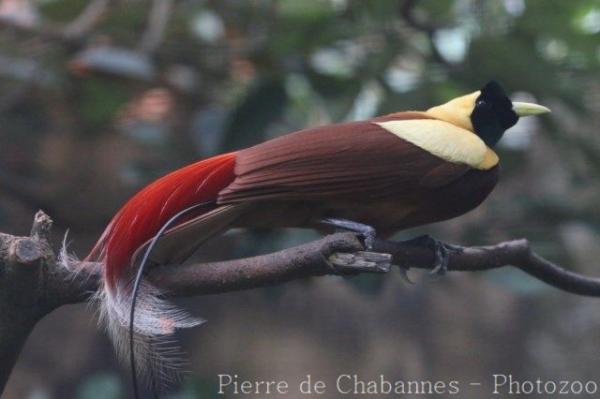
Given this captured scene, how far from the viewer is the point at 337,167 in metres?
1.27

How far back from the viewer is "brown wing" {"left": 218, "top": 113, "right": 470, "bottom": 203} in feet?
4.01

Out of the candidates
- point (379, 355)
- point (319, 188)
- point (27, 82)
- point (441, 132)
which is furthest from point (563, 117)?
point (27, 82)

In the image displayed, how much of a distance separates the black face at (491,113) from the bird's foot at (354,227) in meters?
0.27

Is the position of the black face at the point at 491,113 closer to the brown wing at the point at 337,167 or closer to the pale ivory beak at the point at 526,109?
the pale ivory beak at the point at 526,109

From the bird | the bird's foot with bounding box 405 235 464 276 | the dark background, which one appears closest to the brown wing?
the bird

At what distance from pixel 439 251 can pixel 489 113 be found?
236mm

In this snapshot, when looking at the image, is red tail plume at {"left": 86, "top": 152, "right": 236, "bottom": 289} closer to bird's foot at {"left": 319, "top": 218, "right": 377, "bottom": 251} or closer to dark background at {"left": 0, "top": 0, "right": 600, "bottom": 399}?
bird's foot at {"left": 319, "top": 218, "right": 377, "bottom": 251}

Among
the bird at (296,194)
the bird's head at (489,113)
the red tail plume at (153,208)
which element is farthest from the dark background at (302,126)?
the red tail plume at (153,208)

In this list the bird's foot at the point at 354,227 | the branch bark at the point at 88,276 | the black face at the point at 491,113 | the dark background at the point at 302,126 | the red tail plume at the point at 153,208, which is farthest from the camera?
the dark background at the point at 302,126

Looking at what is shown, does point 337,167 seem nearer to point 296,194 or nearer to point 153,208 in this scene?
point 296,194

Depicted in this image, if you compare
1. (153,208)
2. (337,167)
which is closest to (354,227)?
(337,167)

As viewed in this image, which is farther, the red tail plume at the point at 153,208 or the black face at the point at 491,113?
the black face at the point at 491,113

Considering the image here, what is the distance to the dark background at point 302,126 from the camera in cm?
198

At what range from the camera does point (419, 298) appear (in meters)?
2.31
